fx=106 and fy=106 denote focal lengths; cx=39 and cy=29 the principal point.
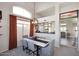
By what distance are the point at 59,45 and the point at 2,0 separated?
1.62 m

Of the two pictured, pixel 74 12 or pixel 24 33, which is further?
pixel 24 33

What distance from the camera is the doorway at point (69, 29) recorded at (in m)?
2.28

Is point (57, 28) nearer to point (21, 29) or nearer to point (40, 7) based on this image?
point (40, 7)

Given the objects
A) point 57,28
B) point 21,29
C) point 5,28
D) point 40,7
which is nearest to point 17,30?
point 21,29

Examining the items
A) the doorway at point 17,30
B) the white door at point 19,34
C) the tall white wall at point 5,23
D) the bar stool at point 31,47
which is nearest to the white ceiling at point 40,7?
the tall white wall at point 5,23

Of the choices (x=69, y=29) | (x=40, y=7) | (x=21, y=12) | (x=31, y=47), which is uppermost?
(x=40, y=7)

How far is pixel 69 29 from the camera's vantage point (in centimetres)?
232

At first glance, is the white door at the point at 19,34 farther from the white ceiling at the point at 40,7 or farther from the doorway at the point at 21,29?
the white ceiling at the point at 40,7

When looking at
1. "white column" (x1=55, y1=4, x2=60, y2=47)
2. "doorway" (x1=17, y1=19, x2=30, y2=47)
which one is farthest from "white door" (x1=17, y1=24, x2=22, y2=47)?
"white column" (x1=55, y1=4, x2=60, y2=47)

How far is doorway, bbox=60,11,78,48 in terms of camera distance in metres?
2.28

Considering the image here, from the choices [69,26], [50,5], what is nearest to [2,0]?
[50,5]

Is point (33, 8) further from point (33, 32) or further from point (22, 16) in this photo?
point (33, 32)

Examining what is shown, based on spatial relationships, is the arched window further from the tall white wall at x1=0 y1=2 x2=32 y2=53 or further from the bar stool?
the bar stool

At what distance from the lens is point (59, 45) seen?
233cm
